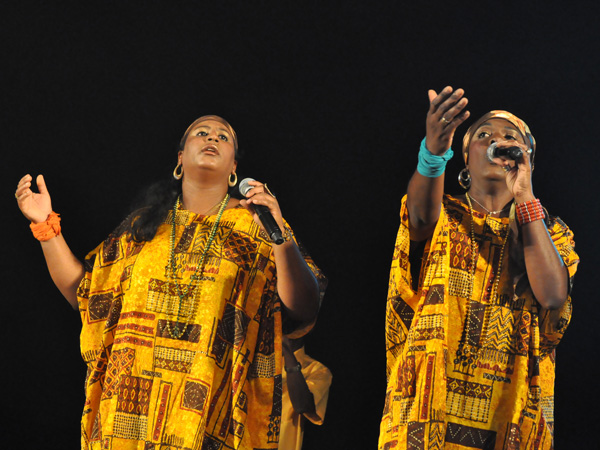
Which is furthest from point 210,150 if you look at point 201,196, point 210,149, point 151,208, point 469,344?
point 469,344

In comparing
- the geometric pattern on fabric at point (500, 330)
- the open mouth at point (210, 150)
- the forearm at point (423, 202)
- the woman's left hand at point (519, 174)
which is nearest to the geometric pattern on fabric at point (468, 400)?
the geometric pattern on fabric at point (500, 330)

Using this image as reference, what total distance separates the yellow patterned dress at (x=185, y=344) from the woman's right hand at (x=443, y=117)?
619 mm

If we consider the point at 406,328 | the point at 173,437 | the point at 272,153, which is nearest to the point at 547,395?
the point at 406,328

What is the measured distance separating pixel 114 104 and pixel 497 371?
173cm

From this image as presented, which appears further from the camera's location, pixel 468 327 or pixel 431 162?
pixel 468 327

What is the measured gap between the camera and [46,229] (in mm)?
2408

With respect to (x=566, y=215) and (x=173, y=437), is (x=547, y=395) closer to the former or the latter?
(x=566, y=215)

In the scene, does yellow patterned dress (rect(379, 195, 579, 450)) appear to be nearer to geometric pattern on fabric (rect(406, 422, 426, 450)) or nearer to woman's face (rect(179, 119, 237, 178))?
geometric pattern on fabric (rect(406, 422, 426, 450))

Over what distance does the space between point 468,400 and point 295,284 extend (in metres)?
0.57

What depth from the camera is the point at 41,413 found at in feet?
9.38

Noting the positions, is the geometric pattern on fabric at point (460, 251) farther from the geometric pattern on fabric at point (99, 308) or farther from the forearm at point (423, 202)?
the geometric pattern on fabric at point (99, 308)

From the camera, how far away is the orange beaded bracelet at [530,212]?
7.08 ft

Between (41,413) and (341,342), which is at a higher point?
(341,342)

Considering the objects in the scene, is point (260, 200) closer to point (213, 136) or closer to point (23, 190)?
point (213, 136)
